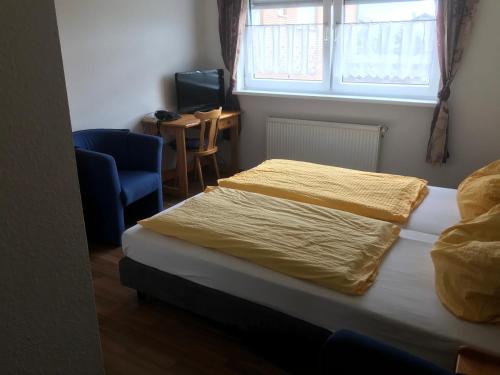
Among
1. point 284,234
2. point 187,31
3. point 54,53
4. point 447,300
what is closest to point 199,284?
point 284,234

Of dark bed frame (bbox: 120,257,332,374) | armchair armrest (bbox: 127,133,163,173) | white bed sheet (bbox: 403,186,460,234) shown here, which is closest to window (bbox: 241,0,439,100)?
white bed sheet (bbox: 403,186,460,234)

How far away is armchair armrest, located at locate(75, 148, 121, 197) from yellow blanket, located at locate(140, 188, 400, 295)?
730mm

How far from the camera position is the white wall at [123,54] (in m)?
3.49

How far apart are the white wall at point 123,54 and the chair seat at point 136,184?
2.35ft

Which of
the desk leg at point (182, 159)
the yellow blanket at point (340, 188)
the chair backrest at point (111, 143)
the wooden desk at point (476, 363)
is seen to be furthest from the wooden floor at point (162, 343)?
the desk leg at point (182, 159)

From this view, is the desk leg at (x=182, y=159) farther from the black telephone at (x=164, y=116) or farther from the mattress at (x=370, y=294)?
the mattress at (x=370, y=294)

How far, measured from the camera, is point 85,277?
2.22 ft

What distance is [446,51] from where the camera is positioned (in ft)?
11.5

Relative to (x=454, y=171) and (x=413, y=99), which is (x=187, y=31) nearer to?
(x=413, y=99)

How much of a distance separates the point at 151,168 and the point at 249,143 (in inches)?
59.4

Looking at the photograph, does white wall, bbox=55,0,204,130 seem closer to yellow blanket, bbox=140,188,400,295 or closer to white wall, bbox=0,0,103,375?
yellow blanket, bbox=140,188,400,295

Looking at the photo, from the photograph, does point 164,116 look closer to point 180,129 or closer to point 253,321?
point 180,129

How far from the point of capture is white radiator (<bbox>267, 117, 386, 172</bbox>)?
3965 millimetres

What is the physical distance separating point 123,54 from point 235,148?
1.54 meters
